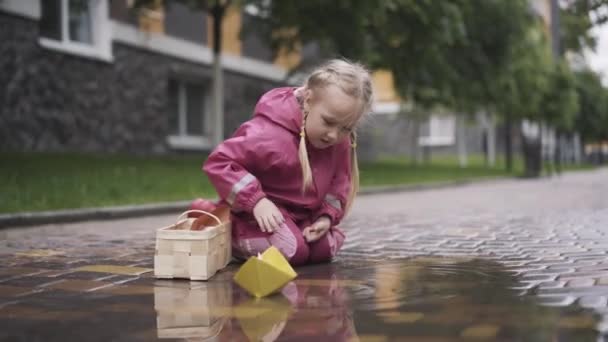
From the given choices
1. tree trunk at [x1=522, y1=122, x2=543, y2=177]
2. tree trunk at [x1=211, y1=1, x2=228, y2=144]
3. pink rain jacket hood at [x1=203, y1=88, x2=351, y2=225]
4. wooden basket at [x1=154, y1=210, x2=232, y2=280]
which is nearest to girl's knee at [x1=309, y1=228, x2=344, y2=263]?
pink rain jacket hood at [x1=203, y1=88, x2=351, y2=225]

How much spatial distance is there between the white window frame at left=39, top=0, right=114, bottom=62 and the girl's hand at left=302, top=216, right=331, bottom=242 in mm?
11618

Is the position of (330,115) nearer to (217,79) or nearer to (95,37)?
(217,79)

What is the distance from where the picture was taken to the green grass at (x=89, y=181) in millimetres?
8258

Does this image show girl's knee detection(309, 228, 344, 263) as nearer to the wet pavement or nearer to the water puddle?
the wet pavement

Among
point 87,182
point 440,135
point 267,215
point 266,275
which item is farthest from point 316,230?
point 440,135

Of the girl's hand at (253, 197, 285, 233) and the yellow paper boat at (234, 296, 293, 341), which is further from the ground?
the girl's hand at (253, 197, 285, 233)

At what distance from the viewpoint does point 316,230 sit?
426 centimetres

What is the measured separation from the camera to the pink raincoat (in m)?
3.96

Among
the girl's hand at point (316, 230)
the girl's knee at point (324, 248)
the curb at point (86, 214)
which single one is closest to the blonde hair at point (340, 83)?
the girl's hand at point (316, 230)

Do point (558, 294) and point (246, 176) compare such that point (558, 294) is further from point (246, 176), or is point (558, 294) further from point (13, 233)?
point (13, 233)

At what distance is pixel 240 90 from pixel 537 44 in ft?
29.5

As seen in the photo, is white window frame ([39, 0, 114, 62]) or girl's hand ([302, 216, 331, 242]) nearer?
girl's hand ([302, 216, 331, 242])

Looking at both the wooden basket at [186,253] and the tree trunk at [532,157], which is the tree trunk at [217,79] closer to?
the tree trunk at [532,157]

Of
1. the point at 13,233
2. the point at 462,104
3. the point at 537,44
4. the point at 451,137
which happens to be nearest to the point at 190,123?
the point at 462,104
